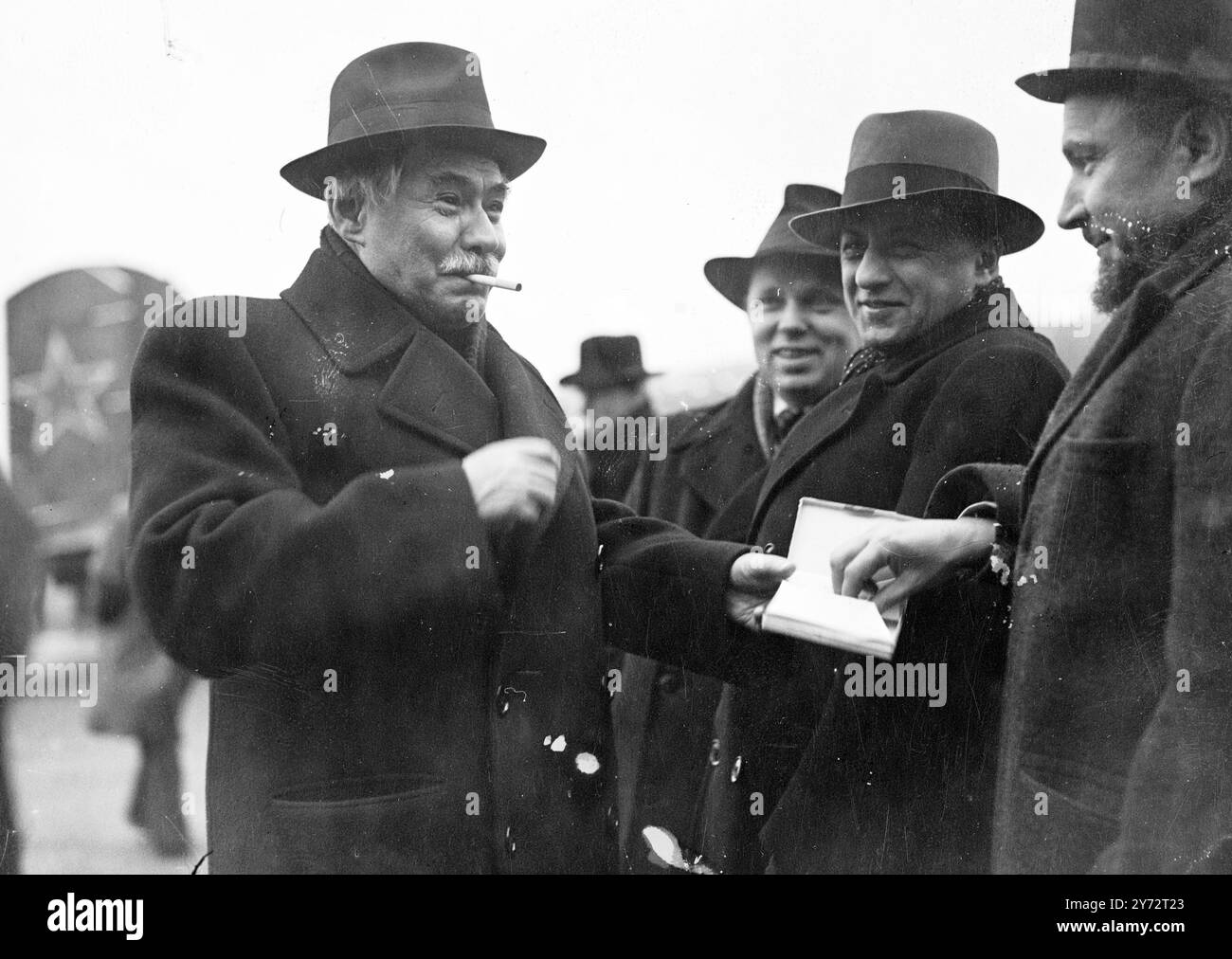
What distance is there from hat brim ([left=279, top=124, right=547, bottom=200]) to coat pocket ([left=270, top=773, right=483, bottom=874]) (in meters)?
1.38

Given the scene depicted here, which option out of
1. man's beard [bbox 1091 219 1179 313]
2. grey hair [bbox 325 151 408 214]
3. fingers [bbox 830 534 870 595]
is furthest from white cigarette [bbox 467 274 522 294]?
man's beard [bbox 1091 219 1179 313]

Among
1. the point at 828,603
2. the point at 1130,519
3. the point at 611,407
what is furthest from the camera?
the point at 611,407

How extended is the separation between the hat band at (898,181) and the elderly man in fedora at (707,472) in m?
0.16

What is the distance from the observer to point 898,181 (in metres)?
3.16

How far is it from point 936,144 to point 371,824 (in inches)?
80.8

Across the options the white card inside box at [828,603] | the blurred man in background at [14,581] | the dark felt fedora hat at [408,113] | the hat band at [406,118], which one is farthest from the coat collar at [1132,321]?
the blurred man in background at [14,581]

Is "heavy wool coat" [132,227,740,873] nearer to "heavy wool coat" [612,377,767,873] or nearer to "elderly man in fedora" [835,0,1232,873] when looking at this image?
"heavy wool coat" [612,377,767,873]

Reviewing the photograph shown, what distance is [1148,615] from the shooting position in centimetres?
300

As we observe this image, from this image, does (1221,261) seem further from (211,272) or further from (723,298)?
(211,272)

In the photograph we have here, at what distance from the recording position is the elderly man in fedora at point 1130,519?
2.96 metres

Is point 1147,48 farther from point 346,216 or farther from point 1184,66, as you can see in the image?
point 346,216

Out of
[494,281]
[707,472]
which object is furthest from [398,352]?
[707,472]

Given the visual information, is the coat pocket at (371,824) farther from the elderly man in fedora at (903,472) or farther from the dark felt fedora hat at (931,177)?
the dark felt fedora hat at (931,177)
